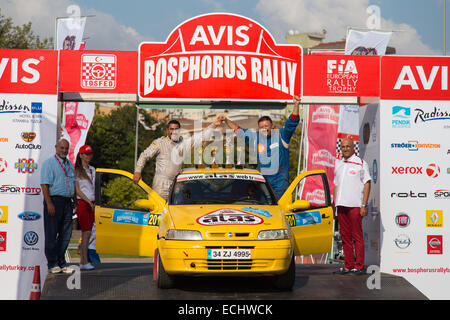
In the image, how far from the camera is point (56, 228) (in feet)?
27.7

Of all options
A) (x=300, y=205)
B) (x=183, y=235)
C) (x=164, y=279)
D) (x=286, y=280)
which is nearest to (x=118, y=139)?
(x=300, y=205)

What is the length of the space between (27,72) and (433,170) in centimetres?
741

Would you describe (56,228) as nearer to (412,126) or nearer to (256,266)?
(256,266)

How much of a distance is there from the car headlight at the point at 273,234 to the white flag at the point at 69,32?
1323cm

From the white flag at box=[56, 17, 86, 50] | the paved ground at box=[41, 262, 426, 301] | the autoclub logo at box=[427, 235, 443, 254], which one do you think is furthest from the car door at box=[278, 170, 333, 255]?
the white flag at box=[56, 17, 86, 50]

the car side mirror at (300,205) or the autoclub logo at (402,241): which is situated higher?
the car side mirror at (300,205)

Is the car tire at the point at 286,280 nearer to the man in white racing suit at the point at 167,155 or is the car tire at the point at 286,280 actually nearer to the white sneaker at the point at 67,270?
the white sneaker at the point at 67,270

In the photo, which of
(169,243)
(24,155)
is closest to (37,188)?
(24,155)

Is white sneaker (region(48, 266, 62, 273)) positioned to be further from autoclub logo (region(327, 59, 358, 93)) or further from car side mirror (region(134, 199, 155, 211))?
autoclub logo (region(327, 59, 358, 93))

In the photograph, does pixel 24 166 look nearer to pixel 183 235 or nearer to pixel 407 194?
pixel 183 235

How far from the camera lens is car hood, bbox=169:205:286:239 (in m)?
6.65

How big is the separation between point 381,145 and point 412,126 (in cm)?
66

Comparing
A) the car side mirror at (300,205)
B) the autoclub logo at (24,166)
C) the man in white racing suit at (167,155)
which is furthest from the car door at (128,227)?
the car side mirror at (300,205)

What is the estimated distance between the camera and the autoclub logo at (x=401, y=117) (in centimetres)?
977
